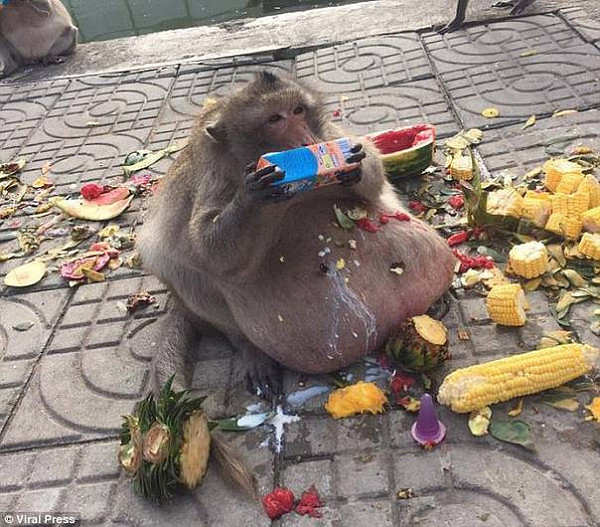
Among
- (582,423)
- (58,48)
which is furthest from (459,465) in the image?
(58,48)

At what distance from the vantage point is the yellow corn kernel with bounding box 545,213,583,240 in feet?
11.0

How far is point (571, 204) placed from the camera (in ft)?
11.3

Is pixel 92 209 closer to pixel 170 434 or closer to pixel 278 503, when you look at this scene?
pixel 170 434

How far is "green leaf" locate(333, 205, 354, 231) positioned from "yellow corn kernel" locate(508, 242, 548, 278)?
0.95 metres

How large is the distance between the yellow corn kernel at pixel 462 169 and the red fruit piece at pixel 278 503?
2.50m

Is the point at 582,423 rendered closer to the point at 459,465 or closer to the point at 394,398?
the point at 459,465

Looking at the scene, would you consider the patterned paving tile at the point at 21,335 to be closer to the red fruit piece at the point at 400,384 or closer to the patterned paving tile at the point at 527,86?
the red fruit piece at the point at 400,384

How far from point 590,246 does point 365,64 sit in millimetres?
3630

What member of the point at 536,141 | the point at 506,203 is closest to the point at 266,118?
the point at 506,203

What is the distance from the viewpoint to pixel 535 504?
2.28m

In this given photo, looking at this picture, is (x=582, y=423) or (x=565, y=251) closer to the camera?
(x=582, y=423)

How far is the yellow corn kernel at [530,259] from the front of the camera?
3213mm

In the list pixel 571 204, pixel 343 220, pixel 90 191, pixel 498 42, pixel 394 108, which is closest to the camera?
pixel 343 220

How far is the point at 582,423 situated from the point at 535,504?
420 millimetres
